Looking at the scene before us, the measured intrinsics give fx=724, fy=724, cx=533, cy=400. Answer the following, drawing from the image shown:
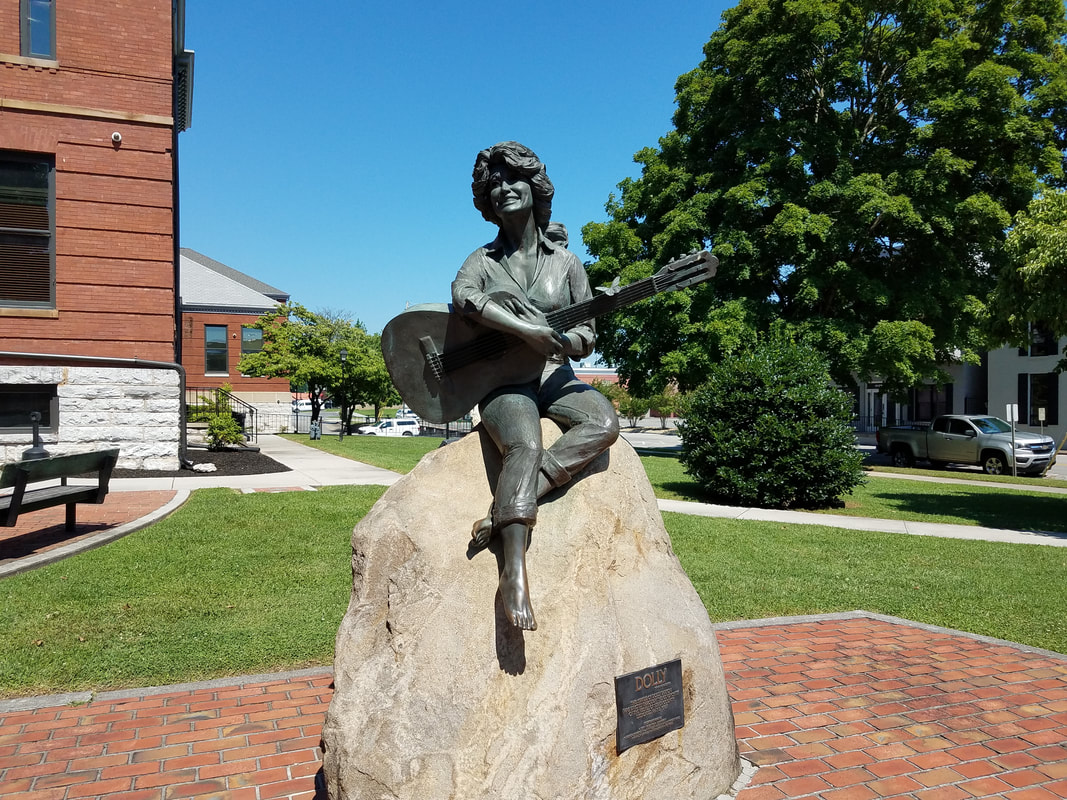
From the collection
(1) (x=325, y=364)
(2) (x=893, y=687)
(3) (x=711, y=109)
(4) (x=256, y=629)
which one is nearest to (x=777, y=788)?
(2) (x=893, y=687)

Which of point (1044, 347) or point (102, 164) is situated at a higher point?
point (102, 164)

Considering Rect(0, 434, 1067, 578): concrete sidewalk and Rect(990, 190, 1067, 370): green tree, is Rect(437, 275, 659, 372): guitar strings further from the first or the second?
Rect(990, 190, 1067, 370): green tree

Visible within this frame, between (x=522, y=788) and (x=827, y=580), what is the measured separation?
5.38 m

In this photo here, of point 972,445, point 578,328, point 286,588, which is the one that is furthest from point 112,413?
point 972,445

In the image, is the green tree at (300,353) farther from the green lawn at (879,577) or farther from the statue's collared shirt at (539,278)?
the statue's collared shirt at (539,278)

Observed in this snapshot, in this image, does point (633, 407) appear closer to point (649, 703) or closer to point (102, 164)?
point (102, 164)

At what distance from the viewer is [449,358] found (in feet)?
12.2

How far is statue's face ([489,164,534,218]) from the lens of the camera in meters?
3.68

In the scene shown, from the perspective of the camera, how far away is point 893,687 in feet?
15.3

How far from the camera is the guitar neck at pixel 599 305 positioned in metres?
3.29

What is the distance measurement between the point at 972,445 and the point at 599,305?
21311 mm

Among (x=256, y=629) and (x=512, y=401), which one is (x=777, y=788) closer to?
(x=512, y=401)

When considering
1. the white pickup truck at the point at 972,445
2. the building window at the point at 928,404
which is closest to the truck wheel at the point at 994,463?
the white pickup truck at the point at 972,445

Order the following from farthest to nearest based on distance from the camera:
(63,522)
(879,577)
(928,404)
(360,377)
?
(928,404) < (360,377) < (63,522) < (879,577)
